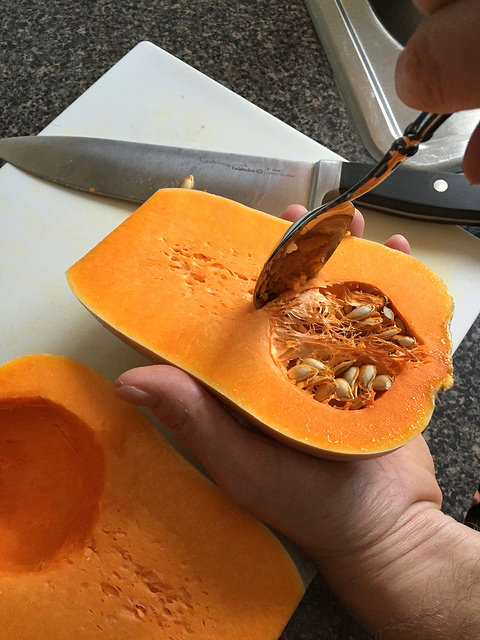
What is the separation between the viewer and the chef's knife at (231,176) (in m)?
1.22

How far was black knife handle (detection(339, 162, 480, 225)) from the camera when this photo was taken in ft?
3.97

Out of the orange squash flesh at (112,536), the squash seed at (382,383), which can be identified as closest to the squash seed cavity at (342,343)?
the squash seed at (382,383)

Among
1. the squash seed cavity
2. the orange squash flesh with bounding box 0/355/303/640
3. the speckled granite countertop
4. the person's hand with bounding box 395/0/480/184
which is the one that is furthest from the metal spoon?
the speckled granite countertop

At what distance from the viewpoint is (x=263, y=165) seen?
1.25 m

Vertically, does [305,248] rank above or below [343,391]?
above

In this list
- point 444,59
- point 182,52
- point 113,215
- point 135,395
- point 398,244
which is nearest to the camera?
point 444,59

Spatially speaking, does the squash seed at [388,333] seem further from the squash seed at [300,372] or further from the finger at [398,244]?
the finger at [398,244]

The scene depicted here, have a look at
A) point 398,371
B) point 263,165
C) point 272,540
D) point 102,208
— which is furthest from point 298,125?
point 272,540

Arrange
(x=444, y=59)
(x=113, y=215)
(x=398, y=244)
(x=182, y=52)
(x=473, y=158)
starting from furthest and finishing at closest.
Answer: (x=182, y=52), (x=113, y=215), (x=398, y=244), (x=473, y=158), (x=444, y=59)

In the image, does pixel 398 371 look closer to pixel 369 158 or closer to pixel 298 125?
pixel 369 158

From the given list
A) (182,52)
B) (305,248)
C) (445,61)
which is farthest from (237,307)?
(182,52)

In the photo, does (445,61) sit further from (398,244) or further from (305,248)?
(398,244)

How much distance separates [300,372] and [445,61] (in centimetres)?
52

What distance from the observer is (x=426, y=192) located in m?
1.23
